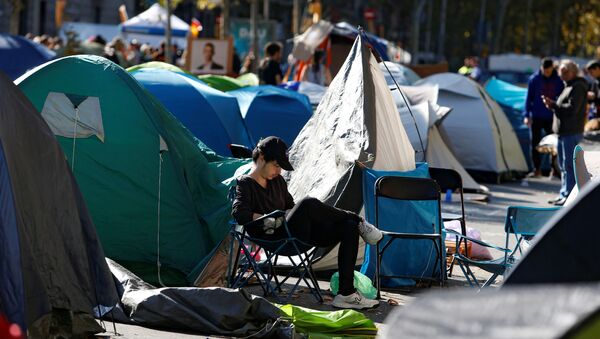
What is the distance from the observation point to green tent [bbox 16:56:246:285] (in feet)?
33.9

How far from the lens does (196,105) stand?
49.3ft

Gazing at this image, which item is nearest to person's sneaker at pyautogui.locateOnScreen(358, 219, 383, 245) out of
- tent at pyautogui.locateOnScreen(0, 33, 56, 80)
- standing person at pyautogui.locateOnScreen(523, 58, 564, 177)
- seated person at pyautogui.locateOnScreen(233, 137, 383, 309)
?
seated person at pyautogui.locateOnScreen(233, 137, 383, 309)

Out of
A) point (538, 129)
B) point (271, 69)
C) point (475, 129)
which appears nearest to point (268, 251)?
point (475, 129)

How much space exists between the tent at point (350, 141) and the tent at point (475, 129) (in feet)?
29.8

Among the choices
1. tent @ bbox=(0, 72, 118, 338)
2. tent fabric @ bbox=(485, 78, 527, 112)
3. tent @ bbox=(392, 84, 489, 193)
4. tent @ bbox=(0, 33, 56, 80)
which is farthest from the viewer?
tent fabric @ bbox=(485, 78, 527, 112)

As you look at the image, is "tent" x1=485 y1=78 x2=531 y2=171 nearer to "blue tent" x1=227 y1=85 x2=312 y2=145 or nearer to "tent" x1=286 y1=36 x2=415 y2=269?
"blue tent" x1=227 y1=85 x2=312 y2=145

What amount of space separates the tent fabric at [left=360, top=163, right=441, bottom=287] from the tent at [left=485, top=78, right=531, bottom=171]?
12.4 m

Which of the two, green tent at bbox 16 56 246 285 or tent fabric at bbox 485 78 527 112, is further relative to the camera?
tent fabric at bbox 485 78 527 112

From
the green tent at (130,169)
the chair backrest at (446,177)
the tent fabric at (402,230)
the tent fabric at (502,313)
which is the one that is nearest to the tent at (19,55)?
the green tent at (130,169)

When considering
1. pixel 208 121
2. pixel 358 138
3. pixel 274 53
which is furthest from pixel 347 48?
pixel 358 138

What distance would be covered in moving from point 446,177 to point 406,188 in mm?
1483

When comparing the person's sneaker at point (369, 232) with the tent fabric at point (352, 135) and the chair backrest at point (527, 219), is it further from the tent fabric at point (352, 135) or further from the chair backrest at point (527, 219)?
the tent fabric at point (352, 135)

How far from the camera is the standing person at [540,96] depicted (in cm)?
2044

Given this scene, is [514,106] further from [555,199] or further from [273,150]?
[273,150]
